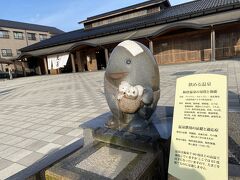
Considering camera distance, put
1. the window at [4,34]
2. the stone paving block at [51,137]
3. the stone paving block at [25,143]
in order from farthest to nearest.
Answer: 1. the window at [4,34]
2. the stone paving block at [51,137]
3. the stone paving block at [25,143]

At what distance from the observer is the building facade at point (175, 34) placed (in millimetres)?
15102

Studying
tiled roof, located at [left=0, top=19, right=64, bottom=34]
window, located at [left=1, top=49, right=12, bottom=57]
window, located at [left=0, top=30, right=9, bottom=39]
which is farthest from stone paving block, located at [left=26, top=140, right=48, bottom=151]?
tiled roof, located at [left=0, top=19, right=64, bottom=34]

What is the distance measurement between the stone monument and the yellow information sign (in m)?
0.45

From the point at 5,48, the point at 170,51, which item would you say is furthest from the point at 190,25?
the point at 5,48

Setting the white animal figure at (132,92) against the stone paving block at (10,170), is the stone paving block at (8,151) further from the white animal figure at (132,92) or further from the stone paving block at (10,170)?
the white animal figure at (132,92)

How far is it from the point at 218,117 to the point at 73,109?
18.9 feet

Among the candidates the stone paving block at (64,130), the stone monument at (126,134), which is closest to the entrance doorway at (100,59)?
the stone paving block at (64,130)

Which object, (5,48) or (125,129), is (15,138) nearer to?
(125,129)

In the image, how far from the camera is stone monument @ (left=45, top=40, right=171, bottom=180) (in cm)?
203

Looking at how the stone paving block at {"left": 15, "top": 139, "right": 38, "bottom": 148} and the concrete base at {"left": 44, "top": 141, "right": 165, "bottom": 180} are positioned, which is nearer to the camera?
the concrete base at {"left": 44, "top": 141, "right": 165, "bottom": 180}

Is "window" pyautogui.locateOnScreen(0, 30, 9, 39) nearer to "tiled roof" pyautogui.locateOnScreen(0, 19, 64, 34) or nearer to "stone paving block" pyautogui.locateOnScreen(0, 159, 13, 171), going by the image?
"tiled roof" pyautogui.locateOnScreen(0, 19, 64, 34)

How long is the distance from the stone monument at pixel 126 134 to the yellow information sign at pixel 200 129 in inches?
17.6

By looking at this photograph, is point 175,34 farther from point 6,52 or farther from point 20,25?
point 20,25

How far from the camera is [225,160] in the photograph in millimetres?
1481
